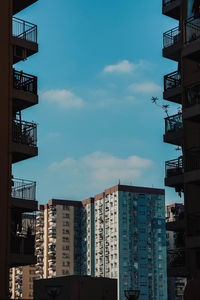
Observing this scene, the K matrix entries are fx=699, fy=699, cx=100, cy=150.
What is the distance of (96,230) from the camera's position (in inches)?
7790

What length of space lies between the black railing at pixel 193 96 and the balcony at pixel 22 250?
11177 millimetres

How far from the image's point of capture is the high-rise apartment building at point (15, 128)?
1197 inches

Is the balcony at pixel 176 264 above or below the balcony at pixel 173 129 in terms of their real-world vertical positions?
below

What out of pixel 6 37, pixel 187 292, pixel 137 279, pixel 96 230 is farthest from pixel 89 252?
pixel 187 292

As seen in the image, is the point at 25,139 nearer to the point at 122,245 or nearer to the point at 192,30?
Result: the point at 192,30

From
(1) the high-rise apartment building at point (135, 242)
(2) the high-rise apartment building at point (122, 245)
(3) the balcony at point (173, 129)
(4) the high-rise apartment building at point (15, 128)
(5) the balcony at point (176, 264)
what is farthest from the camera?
(2) the high-rise apartment building at point (122, 245)

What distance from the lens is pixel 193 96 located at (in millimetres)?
35125

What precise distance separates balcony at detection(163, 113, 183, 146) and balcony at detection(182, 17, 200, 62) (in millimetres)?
9088

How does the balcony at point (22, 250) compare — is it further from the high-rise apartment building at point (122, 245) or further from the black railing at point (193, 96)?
the high-rise apartment building at point (122, 245)

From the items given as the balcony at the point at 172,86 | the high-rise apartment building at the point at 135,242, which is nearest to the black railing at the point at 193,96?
the balcony at the point at 172,86

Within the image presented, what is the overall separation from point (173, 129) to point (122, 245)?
141 m

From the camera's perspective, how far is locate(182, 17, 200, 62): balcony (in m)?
33.7

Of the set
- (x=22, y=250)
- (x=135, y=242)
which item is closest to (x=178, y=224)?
(x=22, y=250)

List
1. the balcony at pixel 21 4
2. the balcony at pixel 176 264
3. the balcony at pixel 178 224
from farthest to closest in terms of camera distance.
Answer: the balcony at pixel 178 224 → the balcony at pixel 176 264 → the balcony at pixel 21 4
